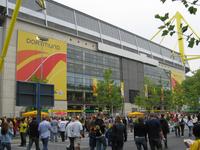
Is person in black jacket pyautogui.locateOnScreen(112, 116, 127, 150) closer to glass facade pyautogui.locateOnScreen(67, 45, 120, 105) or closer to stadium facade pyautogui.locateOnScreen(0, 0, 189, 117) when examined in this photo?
stadium facade pyautogui.locateOnScreen(0, 0, 189, 117)

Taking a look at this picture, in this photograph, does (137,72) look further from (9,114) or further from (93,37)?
(9,114)

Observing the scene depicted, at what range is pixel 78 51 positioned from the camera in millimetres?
72500

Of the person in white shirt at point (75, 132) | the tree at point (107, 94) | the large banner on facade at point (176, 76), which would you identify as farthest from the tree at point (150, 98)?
the person in white shirt at point (75, 132)

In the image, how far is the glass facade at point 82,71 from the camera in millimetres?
69375

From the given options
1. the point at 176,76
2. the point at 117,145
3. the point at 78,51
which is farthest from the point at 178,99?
the point at 117,145

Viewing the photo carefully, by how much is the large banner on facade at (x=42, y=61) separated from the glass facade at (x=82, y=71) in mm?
2688

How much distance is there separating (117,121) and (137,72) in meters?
81.3

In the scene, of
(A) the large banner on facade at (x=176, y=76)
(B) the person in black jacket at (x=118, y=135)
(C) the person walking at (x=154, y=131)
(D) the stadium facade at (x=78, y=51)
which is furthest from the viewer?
(A) the large banner on facade at (x=176, y=76)

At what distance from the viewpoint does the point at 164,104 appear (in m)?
91.1

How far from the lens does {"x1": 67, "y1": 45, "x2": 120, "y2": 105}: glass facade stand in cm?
6938

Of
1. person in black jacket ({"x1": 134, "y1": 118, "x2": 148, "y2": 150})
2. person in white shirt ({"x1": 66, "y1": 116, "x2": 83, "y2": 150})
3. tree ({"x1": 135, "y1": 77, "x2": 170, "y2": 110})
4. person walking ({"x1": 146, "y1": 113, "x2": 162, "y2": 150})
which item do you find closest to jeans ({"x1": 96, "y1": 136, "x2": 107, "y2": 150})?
person in white shirt ({"x1": 66, "y1": 116, "x2": 83, "y2": 150})

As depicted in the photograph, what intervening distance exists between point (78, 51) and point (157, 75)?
134 ft

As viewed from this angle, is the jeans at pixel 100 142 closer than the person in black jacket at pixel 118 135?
No

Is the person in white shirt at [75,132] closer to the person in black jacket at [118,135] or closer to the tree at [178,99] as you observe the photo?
the person in black jacket at [118,135]
